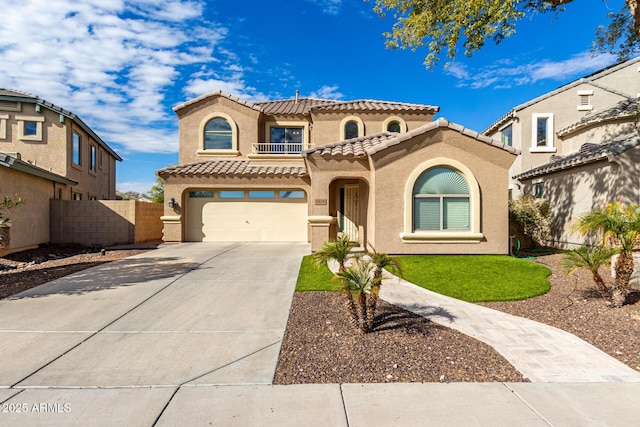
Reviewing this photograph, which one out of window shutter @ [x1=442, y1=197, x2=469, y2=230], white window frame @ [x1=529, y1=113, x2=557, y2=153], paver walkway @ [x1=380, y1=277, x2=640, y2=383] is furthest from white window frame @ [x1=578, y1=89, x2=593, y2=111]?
paver walkway @ [x1=380, y1=277, x2=640, y2=383]

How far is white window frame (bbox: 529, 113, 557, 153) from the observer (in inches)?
712

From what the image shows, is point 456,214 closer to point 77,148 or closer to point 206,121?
point 206,121

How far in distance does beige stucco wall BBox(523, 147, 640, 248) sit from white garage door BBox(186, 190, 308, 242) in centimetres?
1091

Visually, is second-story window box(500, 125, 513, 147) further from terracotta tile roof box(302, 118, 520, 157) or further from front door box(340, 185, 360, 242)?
front door box(340, 185, 360, 242)

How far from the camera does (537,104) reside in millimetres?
18219

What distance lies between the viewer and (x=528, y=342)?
4.95m

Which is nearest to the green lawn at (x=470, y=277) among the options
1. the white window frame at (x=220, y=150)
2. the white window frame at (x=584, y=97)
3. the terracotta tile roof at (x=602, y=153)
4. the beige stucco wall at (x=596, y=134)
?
the terracotta tile roof at (x=602, y=153)

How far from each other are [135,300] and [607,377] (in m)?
7.74

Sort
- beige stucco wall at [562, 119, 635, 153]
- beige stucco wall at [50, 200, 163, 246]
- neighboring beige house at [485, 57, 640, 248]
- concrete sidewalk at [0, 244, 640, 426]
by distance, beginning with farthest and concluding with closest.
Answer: beige stucco wall at [50, 200, 163, 246], beige stucco wall at [562, 119, 635, 153], neighboring beige house at [485, 57, 640, 248], concrete sidewalk at [0, 244, 640, 426]

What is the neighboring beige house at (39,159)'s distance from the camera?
13.0 metres

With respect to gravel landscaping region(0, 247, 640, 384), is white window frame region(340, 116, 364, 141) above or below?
above

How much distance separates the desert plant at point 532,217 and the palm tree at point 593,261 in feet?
24.9

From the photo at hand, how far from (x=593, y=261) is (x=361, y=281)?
4.74 metres

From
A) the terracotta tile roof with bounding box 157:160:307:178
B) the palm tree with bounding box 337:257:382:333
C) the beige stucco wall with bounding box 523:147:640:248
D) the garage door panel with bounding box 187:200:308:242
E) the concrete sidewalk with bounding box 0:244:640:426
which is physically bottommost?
the concrete sidewalk with bounding box 0:244:640:426
